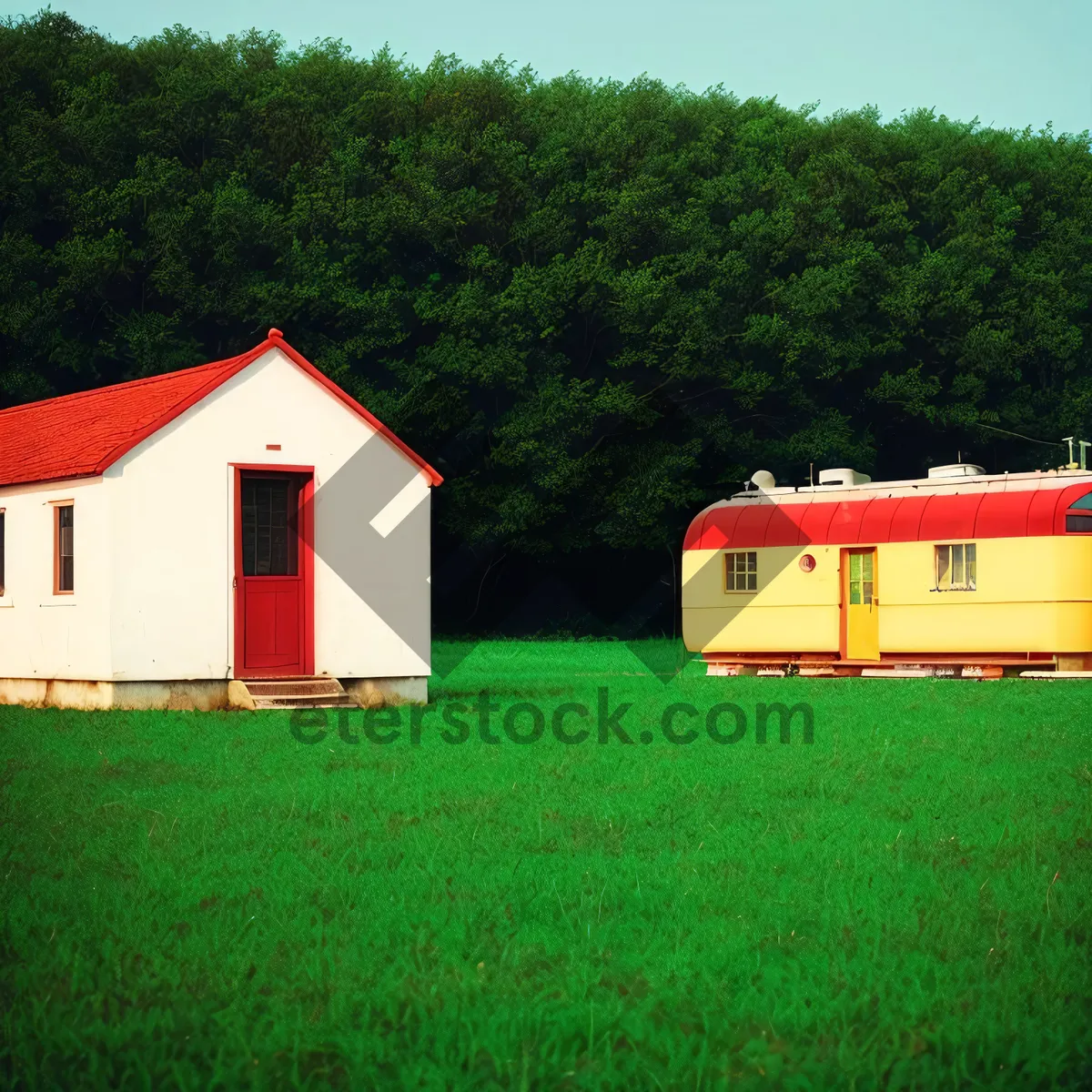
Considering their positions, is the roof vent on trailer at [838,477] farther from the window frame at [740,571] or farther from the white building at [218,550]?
the white building at [218,550]

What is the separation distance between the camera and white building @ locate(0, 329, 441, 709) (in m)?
17.7

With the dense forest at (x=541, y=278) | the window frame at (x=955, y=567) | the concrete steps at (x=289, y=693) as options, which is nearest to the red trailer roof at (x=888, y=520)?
the window frame at (x=955, y=567)

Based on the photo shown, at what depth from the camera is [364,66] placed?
128 ft

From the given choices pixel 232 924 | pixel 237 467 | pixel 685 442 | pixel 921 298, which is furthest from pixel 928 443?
pixel 232 924

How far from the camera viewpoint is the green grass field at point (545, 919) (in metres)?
5.16

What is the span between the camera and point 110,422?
19156 millimetres

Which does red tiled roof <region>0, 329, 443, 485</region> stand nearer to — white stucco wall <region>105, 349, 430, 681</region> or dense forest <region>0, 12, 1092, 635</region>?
white stucco wall <region>105, 349, 430, 681</region>

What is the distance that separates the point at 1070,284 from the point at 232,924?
1582 inches

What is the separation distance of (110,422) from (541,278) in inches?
746

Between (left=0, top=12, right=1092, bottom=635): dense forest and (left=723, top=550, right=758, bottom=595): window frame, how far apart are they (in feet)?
28.1

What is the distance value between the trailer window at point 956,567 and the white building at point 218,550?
9588 millimetres

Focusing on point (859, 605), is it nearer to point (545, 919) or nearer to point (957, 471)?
point (957, 471)

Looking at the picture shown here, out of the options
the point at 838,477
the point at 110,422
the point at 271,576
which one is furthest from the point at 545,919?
the point at 838,477

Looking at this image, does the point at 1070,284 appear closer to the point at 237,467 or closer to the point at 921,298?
the point at 921,298
